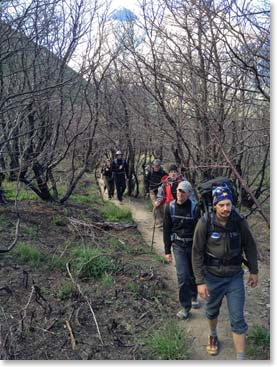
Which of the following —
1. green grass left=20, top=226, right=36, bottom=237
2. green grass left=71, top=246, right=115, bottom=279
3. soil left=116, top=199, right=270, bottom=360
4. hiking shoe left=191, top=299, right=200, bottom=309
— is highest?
green grass left=20, top=226, right=36, bottom=237

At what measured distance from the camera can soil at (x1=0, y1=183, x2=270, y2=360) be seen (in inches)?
160

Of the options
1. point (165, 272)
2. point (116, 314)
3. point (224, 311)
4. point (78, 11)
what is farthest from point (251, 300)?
point (78, 11)

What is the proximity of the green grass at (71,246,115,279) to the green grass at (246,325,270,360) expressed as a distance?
2.34 meters

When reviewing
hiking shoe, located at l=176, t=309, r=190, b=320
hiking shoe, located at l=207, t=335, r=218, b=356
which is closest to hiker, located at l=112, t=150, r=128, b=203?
hiking shoe, located at l=176, t=309, r=190, b=320

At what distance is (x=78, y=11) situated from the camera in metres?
8.93

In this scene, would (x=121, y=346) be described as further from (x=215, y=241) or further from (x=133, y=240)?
(x=133, y=240)

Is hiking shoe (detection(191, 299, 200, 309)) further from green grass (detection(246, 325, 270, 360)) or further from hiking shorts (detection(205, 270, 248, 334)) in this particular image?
hiking shorts (detection(205, 270, 248, 334))

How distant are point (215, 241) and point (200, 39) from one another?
4.34 meters

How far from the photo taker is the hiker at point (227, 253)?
377 cm

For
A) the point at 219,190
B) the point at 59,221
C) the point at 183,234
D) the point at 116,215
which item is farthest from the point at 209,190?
the point at 116,215

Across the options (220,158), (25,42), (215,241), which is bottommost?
(215,241)

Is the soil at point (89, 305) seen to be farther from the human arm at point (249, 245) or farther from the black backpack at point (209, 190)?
the black backpack at point (209, 190)

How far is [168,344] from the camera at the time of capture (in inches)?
158

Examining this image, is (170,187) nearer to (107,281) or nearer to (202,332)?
(107,281)
